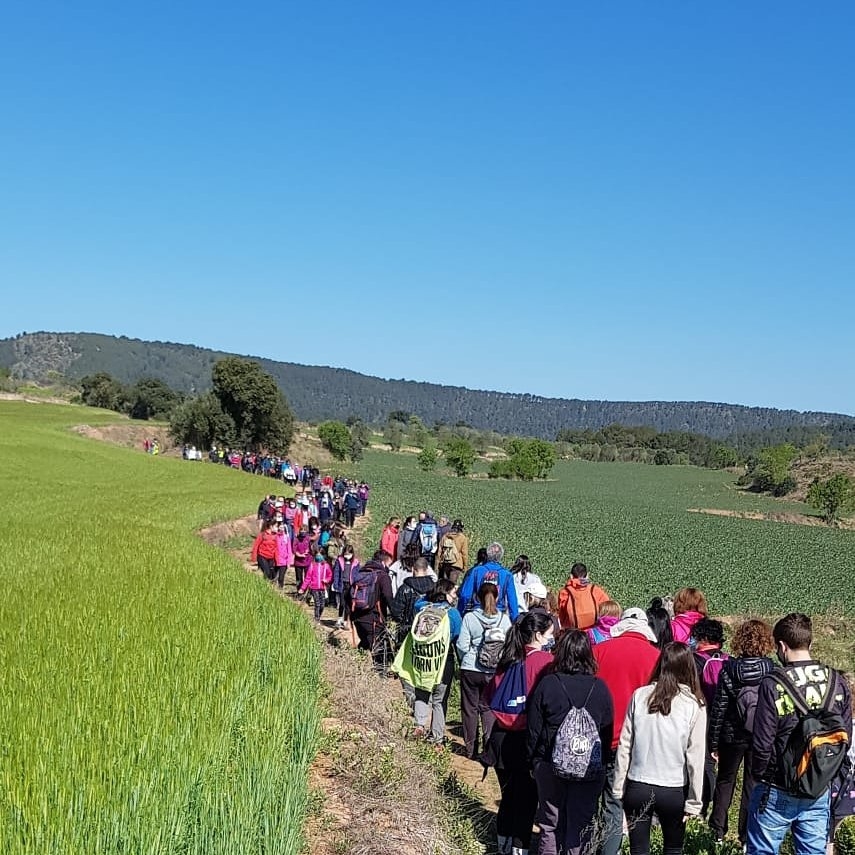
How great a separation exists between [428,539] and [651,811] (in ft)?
32.8

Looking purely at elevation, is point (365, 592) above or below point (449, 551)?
below

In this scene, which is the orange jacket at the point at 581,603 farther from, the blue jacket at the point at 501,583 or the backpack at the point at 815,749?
the backpack at the point at 815,749

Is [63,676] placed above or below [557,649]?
below

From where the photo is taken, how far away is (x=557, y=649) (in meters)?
4.80

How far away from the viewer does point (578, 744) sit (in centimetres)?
466

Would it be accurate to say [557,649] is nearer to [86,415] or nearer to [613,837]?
[613,837]

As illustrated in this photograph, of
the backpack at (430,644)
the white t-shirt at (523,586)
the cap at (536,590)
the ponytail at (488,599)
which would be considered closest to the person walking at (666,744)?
the ponytail at (488,599)

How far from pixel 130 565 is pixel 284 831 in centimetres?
884

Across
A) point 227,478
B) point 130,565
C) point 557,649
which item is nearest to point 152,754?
point 557,649

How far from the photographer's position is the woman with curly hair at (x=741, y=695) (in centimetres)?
555

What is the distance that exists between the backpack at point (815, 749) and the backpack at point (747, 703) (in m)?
1.10

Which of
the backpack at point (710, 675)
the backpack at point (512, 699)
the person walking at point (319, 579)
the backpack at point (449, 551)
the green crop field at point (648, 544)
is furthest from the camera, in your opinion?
the green crop field at point (648, 544)

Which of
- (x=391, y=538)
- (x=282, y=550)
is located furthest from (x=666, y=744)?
(x=282, y=550)

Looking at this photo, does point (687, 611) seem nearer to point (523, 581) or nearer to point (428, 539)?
point (523, 581)
